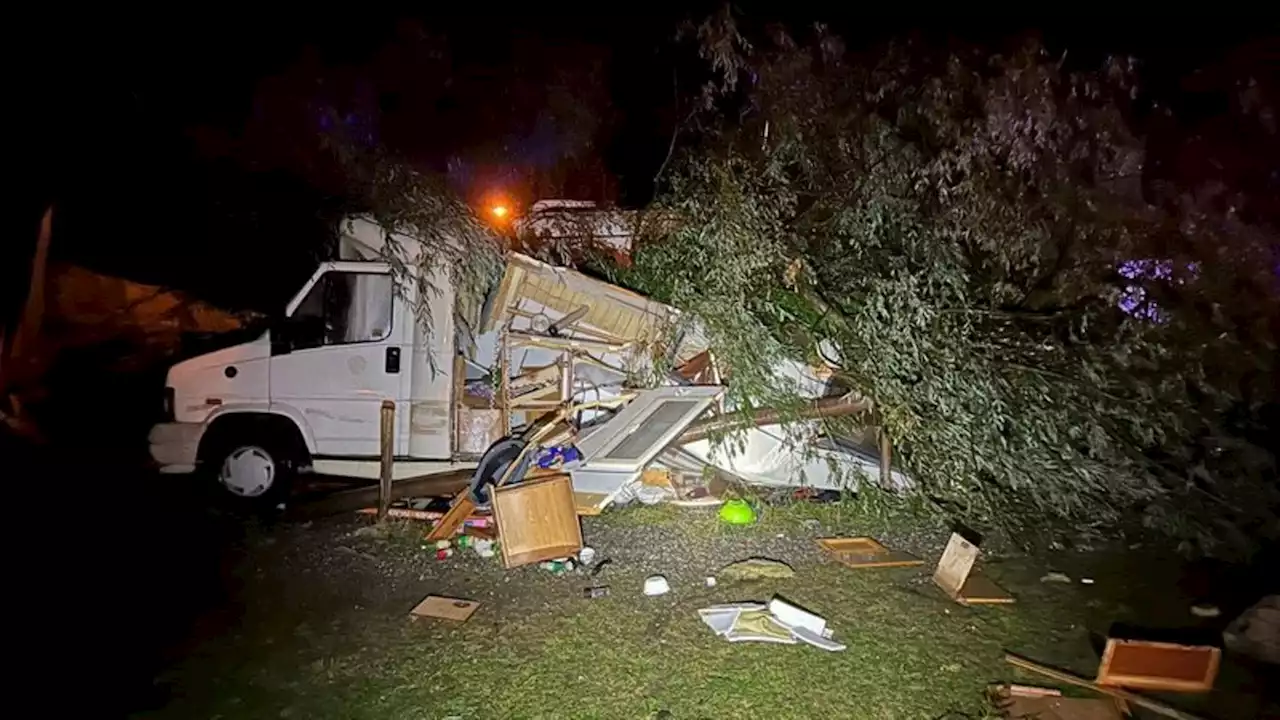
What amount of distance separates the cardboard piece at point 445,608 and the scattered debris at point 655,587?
Answer: 1.06 meters

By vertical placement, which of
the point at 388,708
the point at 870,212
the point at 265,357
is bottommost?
the point at 388,708

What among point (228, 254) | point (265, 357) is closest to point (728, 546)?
point (265, 357)

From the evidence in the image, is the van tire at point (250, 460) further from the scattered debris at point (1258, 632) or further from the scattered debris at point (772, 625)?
the scattered debris at point (1258, 632)

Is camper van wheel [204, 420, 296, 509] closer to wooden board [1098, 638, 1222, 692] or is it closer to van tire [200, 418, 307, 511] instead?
van tire [200, 418, 307, 511]

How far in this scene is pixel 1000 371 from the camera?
708 cm

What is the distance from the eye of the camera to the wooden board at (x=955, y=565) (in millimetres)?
5766

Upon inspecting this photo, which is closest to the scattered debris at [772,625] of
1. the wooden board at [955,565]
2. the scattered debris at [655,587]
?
the scattered debris at [655,587]

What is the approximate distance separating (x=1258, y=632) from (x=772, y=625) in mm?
2604

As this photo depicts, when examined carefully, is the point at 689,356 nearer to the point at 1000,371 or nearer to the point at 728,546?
the point at 728,546

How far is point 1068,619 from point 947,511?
1870 mm

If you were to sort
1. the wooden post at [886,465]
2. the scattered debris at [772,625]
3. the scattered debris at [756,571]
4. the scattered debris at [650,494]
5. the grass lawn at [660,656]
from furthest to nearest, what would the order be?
the scattered debris at [650,494] < the wooden post at [886,465] < the scattered debris at [756,571] < the scattered debris at [772,625] < the grass lawn at [660,656]

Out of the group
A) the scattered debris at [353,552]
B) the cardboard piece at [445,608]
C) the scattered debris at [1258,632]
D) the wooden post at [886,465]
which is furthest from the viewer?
the wooden post at [886,465]

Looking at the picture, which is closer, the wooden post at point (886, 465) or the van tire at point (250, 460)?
the wooden post at point (886, 465)

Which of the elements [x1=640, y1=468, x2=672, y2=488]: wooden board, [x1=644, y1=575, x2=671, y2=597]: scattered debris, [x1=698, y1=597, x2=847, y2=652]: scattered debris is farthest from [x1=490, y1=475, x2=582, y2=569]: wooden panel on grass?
[x1=640, y1=468, x2=672, y2=488]: wooden board
